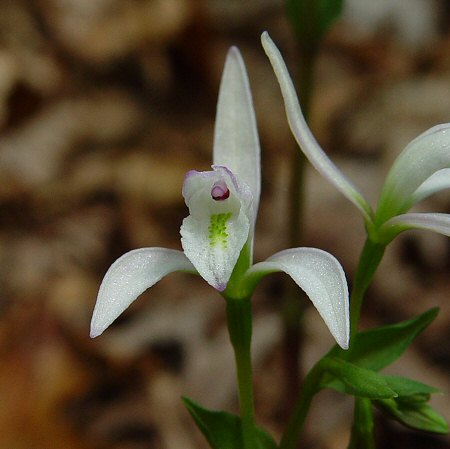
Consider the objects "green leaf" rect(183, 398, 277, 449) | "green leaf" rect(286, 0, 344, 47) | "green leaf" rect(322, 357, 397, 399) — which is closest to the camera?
"green leaf" rect(322, 357, 397, 399)

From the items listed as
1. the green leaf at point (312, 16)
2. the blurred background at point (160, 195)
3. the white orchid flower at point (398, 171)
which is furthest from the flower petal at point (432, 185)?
the blurred background at point (160, 195)

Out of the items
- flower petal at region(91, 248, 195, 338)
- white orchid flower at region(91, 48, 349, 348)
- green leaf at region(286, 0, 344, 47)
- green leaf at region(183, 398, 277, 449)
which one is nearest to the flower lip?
white orchid flower at region(91, 48, 349, 348)

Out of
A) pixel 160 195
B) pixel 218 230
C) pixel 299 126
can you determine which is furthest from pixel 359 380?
pixel 160 195

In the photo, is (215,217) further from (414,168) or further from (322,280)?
(414,168)

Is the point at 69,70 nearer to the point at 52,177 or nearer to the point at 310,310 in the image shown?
the point at 52,177

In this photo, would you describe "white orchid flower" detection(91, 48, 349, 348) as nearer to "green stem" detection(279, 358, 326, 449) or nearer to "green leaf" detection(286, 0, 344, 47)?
"green stem" detection(279, 358, 326, 449)

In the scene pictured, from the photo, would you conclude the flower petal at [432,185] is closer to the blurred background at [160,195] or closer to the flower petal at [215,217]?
the flower petal at [215,217]

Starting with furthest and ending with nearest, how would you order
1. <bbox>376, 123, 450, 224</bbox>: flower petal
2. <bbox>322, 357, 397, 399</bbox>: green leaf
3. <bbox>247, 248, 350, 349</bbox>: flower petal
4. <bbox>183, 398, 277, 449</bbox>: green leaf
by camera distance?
<bbox>183, 398, 277, 449</bbox>: green leaf
<bbox>376, 123, 450, 224</bbox>: flower petal
<bbox>322, 357, 397, 399</bbox>: green leaf
<bbox>247, 248, 350, 349</bbox>: flower petal
